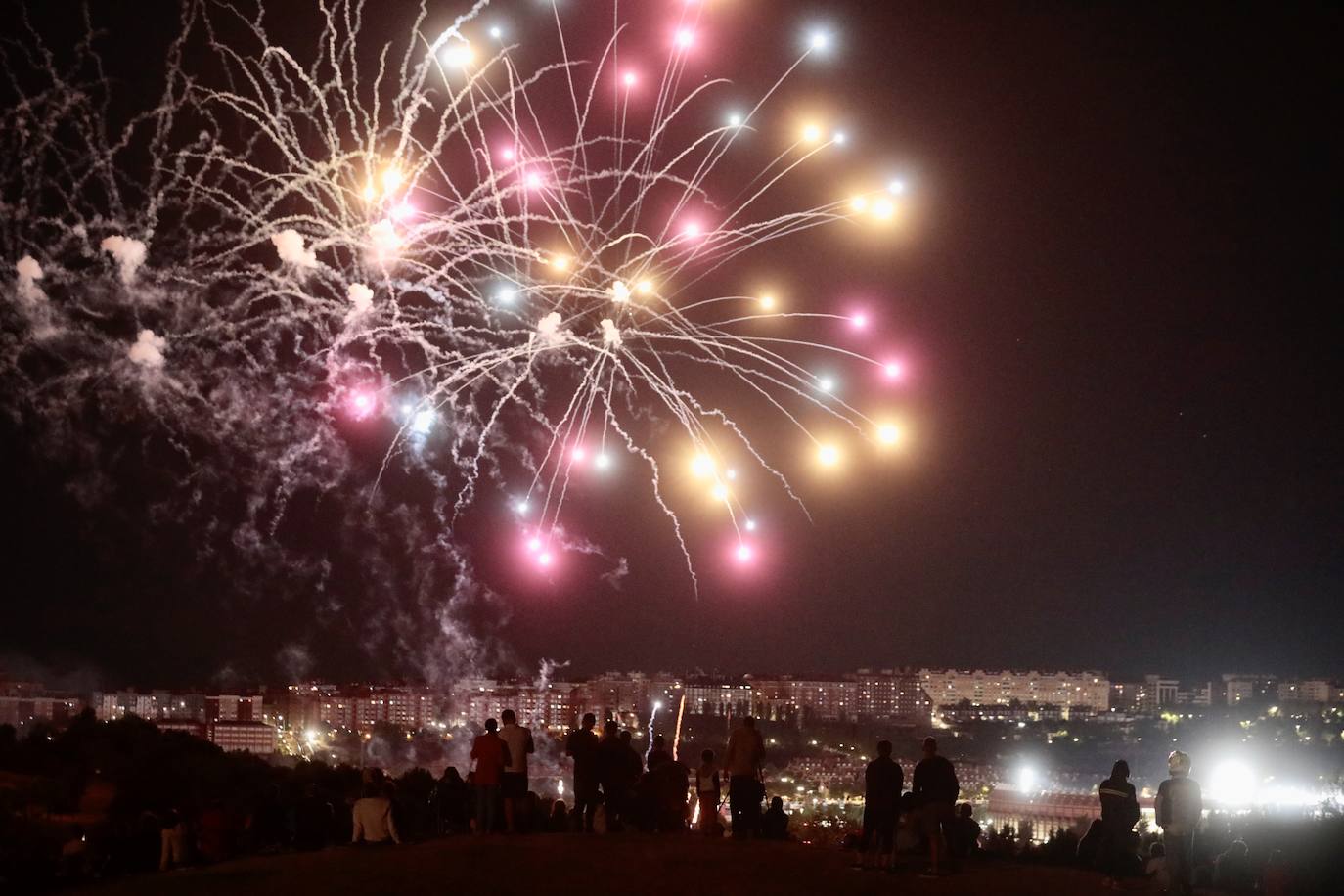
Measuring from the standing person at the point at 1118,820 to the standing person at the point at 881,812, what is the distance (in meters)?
1.53

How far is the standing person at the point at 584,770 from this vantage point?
12.6 metres

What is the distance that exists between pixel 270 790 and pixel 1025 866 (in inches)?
263

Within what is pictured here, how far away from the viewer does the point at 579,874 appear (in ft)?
32.5

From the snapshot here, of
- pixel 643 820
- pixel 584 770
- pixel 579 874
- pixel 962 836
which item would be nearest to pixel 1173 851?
pixel 962 836

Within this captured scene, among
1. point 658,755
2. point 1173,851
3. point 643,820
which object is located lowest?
point 643,820

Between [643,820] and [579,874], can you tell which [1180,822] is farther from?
[643,820]

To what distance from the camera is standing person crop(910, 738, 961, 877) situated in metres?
10.3

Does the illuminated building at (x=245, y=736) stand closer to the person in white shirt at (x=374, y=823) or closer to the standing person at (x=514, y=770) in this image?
the standing person at (x=514, y=770)

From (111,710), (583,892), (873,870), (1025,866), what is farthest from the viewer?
(111,710)

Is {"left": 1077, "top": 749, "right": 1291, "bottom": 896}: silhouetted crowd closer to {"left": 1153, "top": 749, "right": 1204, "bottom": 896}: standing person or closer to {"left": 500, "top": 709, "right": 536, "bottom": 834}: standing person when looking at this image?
{"left": 1153, "top": 749, "right": 1204, "bottom": 896}: standing person

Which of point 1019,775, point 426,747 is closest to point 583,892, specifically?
point 426,747

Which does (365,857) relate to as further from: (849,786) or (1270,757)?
(1270,757)

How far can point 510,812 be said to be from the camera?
11961mm

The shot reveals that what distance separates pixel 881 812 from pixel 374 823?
419cm
